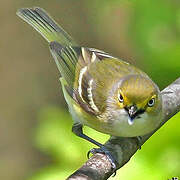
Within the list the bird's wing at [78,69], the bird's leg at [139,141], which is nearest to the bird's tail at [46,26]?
the bird's wing at [78,69]

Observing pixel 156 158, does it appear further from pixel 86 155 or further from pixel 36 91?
pixel 36 91

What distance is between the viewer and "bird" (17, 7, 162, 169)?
350 centimetres

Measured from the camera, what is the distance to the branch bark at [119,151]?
9.49 ft

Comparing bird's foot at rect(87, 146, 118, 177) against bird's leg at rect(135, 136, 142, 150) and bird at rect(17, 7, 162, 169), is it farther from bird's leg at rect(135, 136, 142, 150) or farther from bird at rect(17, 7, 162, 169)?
bird's leg at rect(135, 136, 142, 150)

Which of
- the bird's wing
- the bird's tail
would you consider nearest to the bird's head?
the bird's wing

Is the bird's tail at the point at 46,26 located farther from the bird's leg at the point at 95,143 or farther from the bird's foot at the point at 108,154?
the bird's foot at the point at 108,154

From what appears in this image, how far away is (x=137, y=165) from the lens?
3.90m

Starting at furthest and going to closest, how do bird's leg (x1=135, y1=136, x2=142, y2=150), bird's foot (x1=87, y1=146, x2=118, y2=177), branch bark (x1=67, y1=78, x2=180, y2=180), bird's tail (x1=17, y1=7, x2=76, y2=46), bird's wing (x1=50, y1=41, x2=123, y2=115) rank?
bird's tail (x1=17, y1=7, x2=76, y2=46), bird's wing (x1=50, y1=41, x2=123, y2=115), bird's leg (x1=135, y1=136, x2=142, y2=150), bird's foot (x1=87, y1=146, x2=118, y2=177), branch bark (x1=67, y1=78, x2=180, y2=180)

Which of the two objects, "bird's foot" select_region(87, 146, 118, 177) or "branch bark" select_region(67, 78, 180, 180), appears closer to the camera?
"branch bark" select_region(67, 78, 180, 180)

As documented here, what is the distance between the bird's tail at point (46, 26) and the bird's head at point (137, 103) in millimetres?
1110

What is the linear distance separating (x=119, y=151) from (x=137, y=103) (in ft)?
1.04

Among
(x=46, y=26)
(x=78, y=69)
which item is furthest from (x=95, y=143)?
(x=46, y=26)

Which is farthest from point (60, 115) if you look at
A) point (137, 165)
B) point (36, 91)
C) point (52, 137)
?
point (36, 91)

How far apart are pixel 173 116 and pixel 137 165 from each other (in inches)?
16.8
